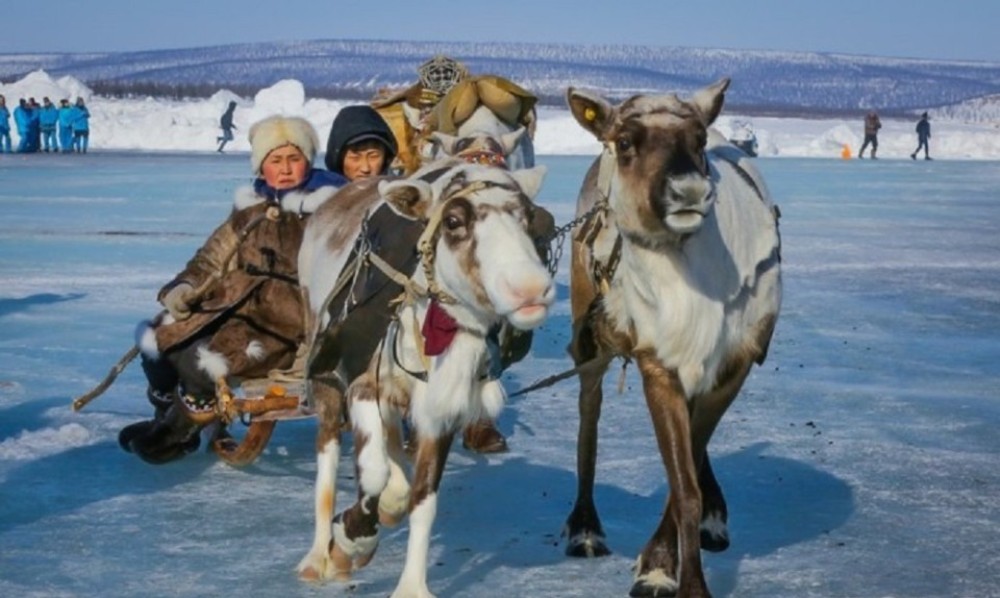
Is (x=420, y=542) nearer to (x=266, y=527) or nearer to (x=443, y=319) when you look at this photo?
(x=443, y=319)

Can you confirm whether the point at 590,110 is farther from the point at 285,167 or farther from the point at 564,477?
the point at 564,477

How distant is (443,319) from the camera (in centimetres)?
500

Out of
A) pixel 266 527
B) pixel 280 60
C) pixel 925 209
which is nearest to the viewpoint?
pixel 266 527

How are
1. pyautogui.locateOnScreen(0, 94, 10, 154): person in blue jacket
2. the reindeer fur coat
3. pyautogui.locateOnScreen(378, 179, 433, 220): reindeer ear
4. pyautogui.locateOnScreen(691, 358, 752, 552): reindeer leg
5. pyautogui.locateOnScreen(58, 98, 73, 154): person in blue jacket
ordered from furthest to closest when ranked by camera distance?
pyautogui.locateOnScreen(58, 98, 73, 154): person in blue jacket, pyautogui.locateOnScreen(0, 94, 10, 154): person in blue jacket, the reindeer fur coat, pyautogui.locateOnScreen(691, 358, 752, 552): reindeer leg, pyautogui.locateOnScreen(378, 179, 433, 220): reindeer ear

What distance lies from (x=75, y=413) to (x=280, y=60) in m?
184

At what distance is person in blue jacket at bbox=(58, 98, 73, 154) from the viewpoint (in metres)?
46.4

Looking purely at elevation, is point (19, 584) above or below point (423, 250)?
below

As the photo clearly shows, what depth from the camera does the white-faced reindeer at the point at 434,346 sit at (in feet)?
15.5

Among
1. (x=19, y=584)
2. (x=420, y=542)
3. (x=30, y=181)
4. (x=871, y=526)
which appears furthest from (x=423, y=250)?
(x=30, y=181)

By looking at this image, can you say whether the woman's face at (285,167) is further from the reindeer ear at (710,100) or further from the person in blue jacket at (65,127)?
the person in blue jacket at (65,127)

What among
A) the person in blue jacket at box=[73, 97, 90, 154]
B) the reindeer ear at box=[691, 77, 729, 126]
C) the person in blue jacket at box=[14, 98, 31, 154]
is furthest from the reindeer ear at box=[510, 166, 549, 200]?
the person in blue jacket at box=[14, 98, 31, 154]

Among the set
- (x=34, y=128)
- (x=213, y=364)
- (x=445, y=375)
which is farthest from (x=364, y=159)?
(x=34, y=128)

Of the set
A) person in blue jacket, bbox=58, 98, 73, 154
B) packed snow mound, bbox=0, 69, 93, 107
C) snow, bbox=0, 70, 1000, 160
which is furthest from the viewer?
packed snow mound, bbox=0, 69, 93, 107

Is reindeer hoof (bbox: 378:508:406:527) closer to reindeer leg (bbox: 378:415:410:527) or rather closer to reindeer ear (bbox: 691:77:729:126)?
reindeer leg (bbox: 378:415:410:527)
